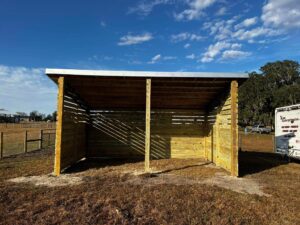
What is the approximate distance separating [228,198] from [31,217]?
3.53 meters

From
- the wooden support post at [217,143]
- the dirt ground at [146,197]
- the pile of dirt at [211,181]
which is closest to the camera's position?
the dirt ground at [146,197]

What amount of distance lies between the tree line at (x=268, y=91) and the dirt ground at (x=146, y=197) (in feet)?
131

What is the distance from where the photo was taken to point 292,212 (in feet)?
16.0

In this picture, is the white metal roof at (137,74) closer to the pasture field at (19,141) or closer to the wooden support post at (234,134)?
the wooden support post at (234,134)

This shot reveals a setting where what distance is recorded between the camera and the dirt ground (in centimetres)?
449

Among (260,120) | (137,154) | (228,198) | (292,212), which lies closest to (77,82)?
(137,154)

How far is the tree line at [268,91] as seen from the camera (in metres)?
45.2

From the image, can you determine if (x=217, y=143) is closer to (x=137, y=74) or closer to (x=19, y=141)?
(x=137, y=74)

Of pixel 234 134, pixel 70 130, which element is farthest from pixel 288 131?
pixel 70 130

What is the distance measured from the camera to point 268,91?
48.3 m

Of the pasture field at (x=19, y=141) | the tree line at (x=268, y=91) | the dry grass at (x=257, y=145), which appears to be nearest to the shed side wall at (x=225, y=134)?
the dry grass at (x=257, y=145)

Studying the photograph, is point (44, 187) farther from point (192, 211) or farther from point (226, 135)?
point (226, 135)

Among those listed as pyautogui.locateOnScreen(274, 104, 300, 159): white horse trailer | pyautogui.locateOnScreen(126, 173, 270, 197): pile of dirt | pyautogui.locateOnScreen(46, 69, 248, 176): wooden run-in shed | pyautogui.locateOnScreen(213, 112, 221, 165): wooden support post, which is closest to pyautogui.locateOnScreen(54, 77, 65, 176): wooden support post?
pyautogui.locateOnScreen(46, 69, 248, 176): wooden run-in shed

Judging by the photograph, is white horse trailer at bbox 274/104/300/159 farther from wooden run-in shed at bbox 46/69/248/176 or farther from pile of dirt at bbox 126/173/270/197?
pile of dirt at bbox 126/173/270/197
